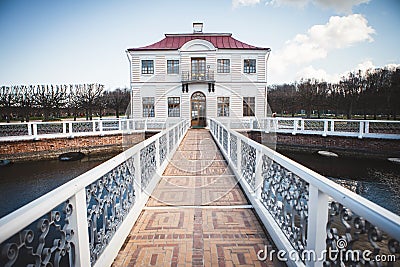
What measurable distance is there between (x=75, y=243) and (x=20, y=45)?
82.9 feet

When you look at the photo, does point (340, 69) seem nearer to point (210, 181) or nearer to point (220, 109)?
point (220, 109)

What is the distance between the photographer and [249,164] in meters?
4.01

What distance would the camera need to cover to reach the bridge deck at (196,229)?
7.68ft

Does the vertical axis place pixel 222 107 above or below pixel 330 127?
above

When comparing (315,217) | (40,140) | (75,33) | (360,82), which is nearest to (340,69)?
(360,82)

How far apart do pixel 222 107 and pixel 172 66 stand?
538 centimetres

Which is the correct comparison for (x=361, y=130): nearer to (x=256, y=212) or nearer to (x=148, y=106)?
(x=256, y=212)

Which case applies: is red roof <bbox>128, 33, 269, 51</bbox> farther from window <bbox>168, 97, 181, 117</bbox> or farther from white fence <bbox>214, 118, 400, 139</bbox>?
white fence <bbox>214, 118, 400, 139</bbox>

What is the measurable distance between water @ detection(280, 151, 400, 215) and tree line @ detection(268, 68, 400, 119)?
15.3 meters

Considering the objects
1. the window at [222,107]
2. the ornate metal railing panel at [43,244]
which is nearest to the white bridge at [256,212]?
the ornate metal railing panel at [43,244]

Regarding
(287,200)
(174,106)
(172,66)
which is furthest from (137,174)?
(172,66)

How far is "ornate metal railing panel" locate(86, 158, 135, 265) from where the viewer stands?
2008mm

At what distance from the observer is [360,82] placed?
3111 cm

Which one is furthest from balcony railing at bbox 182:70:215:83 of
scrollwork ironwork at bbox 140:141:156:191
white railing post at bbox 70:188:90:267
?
white railing post at bbox 70:188:90:267
